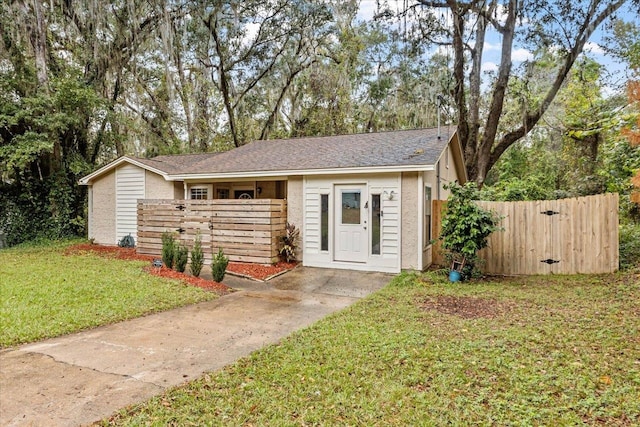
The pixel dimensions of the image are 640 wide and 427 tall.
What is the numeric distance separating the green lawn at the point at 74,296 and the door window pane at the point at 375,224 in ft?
12.3

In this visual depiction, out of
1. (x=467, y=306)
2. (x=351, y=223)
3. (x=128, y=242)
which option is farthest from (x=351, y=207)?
(x=128, y=242)

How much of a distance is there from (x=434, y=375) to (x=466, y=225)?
448cm

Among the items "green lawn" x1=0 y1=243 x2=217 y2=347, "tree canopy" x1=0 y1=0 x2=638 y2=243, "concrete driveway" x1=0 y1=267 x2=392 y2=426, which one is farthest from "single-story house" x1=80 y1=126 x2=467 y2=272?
"green lawn" x1=0 y1=243 x2=217 y2=347

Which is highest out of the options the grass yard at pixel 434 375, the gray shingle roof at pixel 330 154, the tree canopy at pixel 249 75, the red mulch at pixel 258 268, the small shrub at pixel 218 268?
the tree canopy at pixel 249 75

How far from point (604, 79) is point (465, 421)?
51.2 ft

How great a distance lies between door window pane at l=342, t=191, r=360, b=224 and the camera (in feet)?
28.6

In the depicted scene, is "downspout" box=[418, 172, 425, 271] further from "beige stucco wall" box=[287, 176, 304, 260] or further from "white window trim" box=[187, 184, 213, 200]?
"white window trim" box=[187, 184, 213, 200]

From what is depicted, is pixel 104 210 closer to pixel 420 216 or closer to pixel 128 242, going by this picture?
pixel 128 242

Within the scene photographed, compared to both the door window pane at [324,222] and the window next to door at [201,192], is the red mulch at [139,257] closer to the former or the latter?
the window next to door at [201,192]

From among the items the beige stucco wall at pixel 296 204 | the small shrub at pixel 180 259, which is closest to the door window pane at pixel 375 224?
the beige stucco wall at pixel 296 204

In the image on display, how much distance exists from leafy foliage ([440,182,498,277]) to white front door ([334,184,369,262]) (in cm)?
187

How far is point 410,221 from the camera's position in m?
8.19

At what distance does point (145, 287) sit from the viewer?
6.59m

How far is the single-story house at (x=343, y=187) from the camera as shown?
27.0 feet
